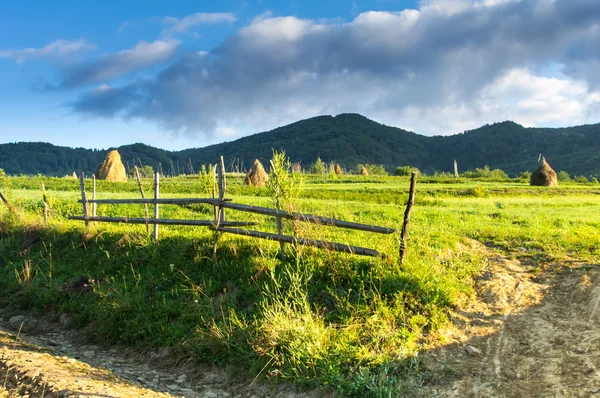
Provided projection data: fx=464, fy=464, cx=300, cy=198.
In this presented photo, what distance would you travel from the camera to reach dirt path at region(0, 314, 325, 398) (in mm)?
5711

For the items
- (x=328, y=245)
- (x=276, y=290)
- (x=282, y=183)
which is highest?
(x=282, y=183)

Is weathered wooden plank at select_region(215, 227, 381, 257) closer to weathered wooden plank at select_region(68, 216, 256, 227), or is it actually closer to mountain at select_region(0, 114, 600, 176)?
weathered wooden plank at select_region(68, 216, 256, 227)

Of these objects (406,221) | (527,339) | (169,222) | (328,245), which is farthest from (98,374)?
(527,339)

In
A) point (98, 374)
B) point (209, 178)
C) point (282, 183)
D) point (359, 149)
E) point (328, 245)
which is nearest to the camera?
point (98, 374)

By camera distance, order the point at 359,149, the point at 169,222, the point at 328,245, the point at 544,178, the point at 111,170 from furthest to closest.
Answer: the point at 359,149 < the point at 111,170 < the point at 544,178 < the point at 169,222 < the point at 328,245

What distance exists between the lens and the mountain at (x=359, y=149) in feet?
277

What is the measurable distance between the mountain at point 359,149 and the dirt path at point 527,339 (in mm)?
68512

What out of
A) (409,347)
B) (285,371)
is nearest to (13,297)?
(285,371)

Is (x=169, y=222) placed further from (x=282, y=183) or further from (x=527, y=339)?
(x=527, y=339)

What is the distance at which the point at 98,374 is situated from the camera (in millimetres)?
6328

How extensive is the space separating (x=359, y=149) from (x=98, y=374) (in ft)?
309

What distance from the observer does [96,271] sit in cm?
982

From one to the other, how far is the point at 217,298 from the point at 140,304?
4.71 ft

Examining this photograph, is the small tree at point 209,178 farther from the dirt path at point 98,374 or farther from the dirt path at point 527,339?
the dirt path at point 527,339
